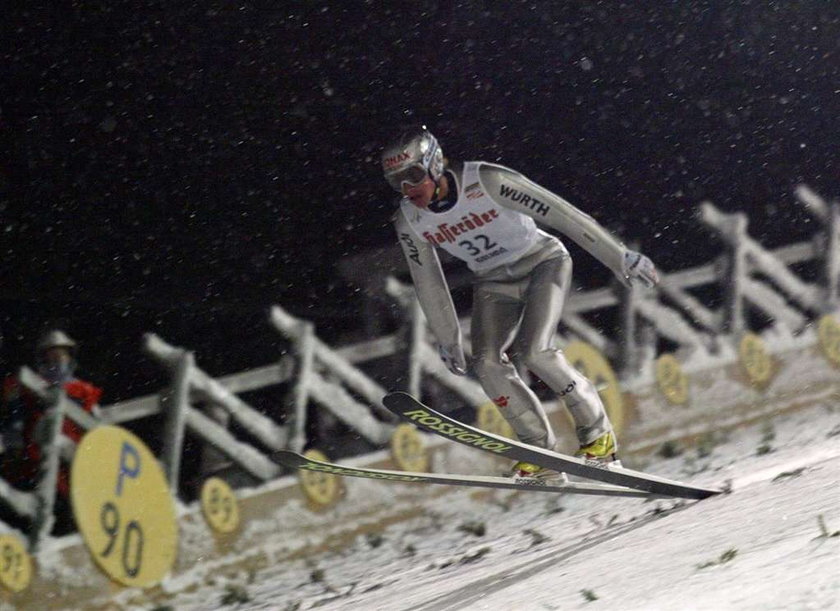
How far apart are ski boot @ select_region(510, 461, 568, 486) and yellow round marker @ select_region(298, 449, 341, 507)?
2.73 metres

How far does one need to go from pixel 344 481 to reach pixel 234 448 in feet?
2.89

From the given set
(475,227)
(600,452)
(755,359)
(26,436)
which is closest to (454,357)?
(475,227)

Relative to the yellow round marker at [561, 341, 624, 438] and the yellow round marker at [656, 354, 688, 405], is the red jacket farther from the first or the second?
the yellow round marker at [656, 354, 688, 405]

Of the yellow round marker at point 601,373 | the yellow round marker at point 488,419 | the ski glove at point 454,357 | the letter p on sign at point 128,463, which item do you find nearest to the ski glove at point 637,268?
the ski glove at point 454,357

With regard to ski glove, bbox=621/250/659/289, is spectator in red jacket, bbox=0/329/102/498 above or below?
above

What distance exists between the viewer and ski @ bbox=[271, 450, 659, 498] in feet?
16.5

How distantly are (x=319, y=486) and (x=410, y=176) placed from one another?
133 inches

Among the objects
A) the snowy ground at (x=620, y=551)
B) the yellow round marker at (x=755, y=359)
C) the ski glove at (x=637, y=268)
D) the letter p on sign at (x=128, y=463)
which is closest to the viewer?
the snowy ground at (x=620, y=551)

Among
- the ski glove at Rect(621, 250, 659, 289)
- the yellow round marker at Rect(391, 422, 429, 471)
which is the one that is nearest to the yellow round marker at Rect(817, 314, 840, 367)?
the yellow round marker at Rect(391, 422, 429, 471)

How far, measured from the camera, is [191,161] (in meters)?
9.15

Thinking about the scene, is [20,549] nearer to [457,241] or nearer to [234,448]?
[234,448]

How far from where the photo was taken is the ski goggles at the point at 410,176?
5.09 metres

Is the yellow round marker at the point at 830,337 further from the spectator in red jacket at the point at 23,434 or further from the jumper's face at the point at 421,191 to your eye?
the spectator in red jacket at the point at 23,434

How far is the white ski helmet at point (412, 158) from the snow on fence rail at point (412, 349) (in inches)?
110
